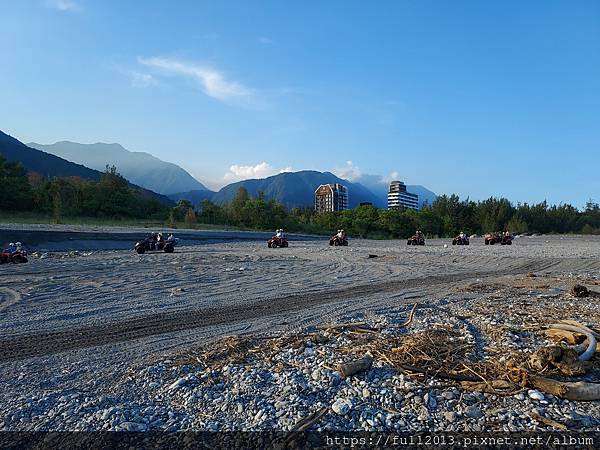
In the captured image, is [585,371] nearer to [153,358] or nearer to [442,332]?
[442,332]

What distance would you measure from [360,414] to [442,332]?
9.20 feet

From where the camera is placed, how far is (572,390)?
3902 mm

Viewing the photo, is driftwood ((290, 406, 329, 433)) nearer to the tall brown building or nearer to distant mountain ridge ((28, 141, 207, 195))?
the tall brown building

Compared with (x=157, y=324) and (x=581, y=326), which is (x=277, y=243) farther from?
(x=581, y=326)

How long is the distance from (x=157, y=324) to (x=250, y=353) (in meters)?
2.48

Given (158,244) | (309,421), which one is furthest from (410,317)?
(158,244)

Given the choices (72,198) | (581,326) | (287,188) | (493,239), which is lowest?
(581,326)

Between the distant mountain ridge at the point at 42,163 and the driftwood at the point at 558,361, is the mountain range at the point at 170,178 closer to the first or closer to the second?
the distant mountain ridge at the point at 42,163

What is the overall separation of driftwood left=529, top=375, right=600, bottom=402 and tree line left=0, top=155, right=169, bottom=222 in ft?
155

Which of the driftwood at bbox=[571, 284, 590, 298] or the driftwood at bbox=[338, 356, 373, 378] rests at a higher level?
the driftwood at bbox=[571, 284, 590, 298]

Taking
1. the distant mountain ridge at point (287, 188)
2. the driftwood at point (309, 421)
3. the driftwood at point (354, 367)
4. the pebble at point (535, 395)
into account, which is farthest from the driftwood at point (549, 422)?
the distant mountain ridge at point (287, 188)

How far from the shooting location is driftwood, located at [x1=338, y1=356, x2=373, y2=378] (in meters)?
4.58

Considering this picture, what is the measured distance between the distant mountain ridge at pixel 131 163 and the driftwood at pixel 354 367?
169 m

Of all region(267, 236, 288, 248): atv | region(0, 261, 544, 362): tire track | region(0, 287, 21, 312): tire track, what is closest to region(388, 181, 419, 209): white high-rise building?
region(267, 236, 288, 248): atv
